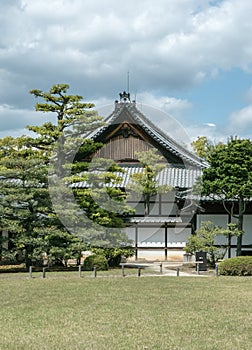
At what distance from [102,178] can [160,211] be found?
209 inches

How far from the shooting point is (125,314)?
39.4 ft

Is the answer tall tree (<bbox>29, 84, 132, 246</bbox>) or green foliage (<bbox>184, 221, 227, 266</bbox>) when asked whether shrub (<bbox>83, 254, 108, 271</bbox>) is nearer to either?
tall tree (<bbox>29, 84, 132, 246</bbox>)

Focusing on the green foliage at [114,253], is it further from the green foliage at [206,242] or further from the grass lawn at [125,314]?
the grass lawn at [125,314]

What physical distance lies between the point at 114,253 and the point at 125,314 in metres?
11.7

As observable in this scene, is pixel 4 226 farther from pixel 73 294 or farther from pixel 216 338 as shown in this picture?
pixel 216 338

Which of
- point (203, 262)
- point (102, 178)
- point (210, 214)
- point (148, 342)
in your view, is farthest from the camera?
point (210, 214)

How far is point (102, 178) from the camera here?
953 inches

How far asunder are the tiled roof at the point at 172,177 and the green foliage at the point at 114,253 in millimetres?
4971

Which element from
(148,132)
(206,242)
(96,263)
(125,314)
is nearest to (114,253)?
(96,263)

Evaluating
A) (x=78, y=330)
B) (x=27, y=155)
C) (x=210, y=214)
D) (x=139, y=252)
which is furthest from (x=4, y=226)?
(x=78, y=330)

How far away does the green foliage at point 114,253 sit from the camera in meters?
23.4

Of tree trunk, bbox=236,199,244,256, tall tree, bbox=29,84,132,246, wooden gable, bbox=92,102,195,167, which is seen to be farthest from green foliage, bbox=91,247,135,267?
wooden gable, bbox=92,102,195,167

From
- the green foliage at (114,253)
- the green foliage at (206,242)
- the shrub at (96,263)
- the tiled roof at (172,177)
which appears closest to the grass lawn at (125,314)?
the shrub at (96,263)

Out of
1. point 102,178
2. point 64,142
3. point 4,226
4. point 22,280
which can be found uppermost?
point 64,142
